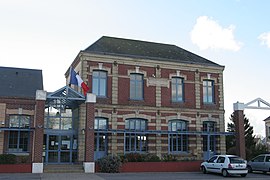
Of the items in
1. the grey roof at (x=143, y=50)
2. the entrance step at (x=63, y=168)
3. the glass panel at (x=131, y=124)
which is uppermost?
the grey roof at (x=143, y=50)

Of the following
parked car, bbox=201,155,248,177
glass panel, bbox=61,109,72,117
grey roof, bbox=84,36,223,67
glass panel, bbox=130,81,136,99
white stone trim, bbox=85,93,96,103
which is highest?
grey roof, bbox=84,36,223,67

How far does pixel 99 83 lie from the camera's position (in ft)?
81.5

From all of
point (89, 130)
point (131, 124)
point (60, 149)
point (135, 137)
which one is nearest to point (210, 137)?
point (135, 137)

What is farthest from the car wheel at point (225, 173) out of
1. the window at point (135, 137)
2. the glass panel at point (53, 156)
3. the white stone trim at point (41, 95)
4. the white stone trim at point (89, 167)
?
the white stone trim at point (41, 95)

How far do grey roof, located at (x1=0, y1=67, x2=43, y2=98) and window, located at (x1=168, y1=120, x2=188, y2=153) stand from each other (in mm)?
10846

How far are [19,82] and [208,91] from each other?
15.4m

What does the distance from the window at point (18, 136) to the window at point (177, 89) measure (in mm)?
11447

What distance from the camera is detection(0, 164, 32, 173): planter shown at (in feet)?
63.3

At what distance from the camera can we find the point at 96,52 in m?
24.6

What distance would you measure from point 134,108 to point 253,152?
14.5m

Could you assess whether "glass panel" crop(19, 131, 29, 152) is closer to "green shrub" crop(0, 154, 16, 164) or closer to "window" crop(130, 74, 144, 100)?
"green shrub" crop(0, 154, 16, 164)

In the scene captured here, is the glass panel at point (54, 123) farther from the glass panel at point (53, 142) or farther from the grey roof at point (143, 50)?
the grey roof at point (143, 50)

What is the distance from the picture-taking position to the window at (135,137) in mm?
24656

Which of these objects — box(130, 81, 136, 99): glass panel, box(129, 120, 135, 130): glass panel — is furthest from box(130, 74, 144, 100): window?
box(129, 120, 135, 130): glass panel
